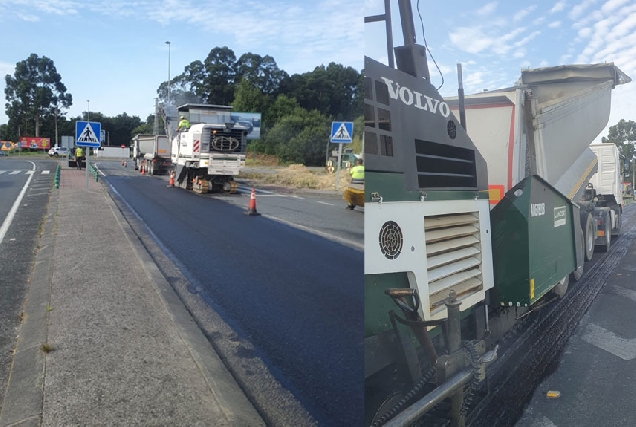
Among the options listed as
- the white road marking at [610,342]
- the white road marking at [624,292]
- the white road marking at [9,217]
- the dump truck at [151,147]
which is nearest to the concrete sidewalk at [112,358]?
the dump truck at [151,147]

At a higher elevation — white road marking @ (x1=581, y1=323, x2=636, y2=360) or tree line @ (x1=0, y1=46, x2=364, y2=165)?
tree line @ (x1=0, y1=46, x2=364, y2=165)

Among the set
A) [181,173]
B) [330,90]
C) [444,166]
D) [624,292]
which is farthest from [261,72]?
[181,173]

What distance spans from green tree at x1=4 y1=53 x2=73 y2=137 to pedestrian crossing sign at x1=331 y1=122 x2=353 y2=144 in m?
1.84

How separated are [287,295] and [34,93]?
402 centimetres

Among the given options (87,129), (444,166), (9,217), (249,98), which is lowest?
(9,217)

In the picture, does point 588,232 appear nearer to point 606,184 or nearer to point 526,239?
point 606,184

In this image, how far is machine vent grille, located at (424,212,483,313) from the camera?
1.73 meters

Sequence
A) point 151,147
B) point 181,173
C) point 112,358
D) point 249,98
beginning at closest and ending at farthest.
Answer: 1. point 249,98
2. point 112,358
3. point 151,147
4. point 181,173

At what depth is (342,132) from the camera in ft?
5.69

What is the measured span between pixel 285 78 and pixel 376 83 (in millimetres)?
706

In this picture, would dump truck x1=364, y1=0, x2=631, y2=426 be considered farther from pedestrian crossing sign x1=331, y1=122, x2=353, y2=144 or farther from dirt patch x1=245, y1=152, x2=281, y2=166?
dirt patch x1=245, y1=152, x2=281, y2=166

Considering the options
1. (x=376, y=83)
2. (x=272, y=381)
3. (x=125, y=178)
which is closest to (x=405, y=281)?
(x=376, y=83)

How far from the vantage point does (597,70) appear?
214cm

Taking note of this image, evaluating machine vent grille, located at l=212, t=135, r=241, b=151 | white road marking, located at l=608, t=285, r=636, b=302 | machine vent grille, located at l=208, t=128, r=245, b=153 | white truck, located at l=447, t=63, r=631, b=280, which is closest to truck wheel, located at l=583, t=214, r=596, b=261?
white road marking, located at l=608, t=285, r=636, b=302
